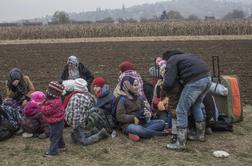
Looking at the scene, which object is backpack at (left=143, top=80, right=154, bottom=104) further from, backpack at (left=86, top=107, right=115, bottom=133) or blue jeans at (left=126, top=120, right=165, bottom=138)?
backpack at (left=86, top=107, right=115, bottom=133)

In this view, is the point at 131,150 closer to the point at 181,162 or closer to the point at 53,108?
the point at 181,162

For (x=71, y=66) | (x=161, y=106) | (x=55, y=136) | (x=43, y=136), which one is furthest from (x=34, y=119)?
(x=161, y=106)

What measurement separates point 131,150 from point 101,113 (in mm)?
1083

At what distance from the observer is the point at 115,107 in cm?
753

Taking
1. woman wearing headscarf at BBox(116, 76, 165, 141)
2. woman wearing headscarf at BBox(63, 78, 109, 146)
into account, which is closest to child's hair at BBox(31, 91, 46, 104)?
woman wearing headscarf at BBox(63, 78, 109, 146)

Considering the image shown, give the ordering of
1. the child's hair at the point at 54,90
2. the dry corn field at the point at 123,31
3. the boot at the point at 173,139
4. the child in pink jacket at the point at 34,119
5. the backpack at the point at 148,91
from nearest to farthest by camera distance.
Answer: the child's hair at the point at 54,90
the boot at the point at 173,139
the child in pink jacket at the point at 34,119
the backpack at the point at 148,91
the dry corn field at the point at 123,31

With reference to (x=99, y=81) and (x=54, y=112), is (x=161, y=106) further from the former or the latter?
(x=54, y=112)

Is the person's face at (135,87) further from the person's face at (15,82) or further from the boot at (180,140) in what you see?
the person's face at (15,82)

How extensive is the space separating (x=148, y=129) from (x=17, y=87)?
259cm

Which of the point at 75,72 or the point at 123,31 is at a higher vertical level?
the point at 123,31

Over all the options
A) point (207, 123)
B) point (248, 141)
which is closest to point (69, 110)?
point (207, 123)

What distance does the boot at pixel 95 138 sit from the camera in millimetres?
7082

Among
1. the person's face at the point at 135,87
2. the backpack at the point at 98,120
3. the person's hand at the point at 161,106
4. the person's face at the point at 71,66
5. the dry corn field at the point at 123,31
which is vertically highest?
the dry corn field at the point at 123,31

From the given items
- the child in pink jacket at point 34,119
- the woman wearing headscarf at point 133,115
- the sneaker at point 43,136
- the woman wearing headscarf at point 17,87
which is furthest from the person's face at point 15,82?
the woman wearing headscarf at point 133,115
